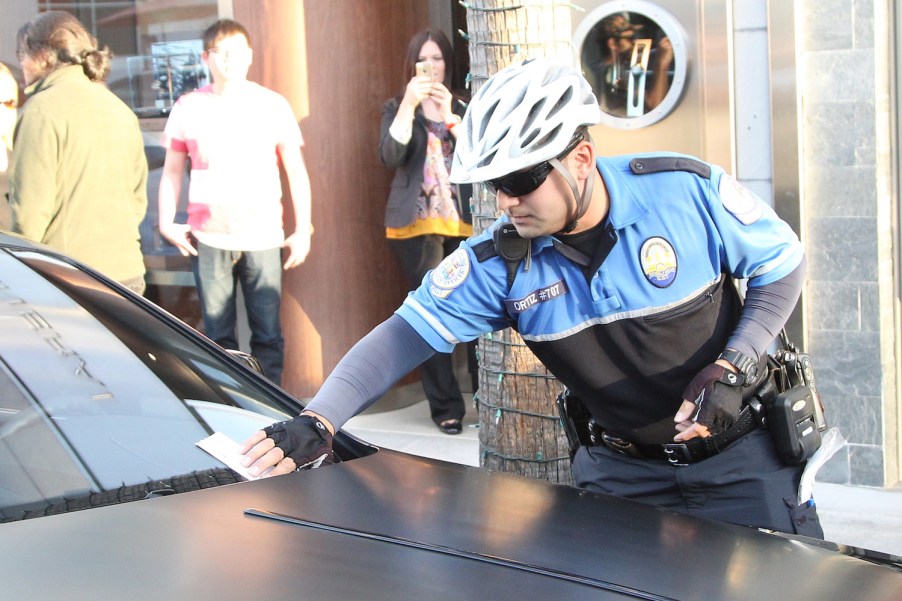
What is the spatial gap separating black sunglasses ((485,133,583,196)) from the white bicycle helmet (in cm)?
3

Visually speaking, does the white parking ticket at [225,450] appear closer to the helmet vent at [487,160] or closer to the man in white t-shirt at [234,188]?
the helmet vent at [487,160]

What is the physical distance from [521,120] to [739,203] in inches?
20.2

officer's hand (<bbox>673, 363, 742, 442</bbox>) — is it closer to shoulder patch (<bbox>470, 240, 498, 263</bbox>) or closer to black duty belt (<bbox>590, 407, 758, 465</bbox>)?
black duty belt (<bbox>590, 407, 758, 465</bbox>)

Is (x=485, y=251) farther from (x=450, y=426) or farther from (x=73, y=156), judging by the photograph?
(x=450, y=426)

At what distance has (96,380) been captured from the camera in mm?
2336

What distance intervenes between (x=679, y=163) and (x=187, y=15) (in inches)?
173

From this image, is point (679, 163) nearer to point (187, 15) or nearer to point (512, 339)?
point (512, 339)

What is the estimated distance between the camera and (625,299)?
7.78 feet

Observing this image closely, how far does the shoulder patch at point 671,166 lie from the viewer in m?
2.42

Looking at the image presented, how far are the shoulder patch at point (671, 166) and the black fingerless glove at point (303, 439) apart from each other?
86cm

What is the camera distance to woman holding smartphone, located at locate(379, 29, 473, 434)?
5.38 metres

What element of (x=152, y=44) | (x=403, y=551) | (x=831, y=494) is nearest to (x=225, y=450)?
(x=403, y=551)

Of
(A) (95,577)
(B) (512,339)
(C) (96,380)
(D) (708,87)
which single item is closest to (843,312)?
(D) (708,87)

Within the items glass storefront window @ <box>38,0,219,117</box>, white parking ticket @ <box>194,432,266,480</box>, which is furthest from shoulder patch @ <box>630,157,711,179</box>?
glass storefront window @ <box>38,0,219,117</box>
